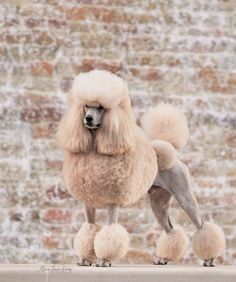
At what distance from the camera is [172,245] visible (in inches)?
161

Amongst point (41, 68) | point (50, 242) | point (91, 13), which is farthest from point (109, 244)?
point (91, 13)

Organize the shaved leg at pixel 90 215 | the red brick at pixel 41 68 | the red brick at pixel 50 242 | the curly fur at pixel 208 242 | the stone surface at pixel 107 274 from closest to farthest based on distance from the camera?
the stone surface at pixel 107 274, the shaved leg at pixel 90 215, the curly fur at pixel 208 242, the red brick at pixel 50 242, the red brick at pixel 41 68

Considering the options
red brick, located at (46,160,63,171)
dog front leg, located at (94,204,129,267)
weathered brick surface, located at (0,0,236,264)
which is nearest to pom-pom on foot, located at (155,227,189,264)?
dog front leg, located at (94,204,129,267)

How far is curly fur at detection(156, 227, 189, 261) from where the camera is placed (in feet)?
13.4

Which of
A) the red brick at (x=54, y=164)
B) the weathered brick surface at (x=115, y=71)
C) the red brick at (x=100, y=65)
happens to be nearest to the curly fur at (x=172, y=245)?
the weathered brick surface at (x=115, y=71)

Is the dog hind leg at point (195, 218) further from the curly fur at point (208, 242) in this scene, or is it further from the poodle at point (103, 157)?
the poodle at point (103, 157)

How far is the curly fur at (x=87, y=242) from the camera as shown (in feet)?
12.4

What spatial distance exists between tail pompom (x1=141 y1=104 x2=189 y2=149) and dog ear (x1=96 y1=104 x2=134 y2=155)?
0.44 metres

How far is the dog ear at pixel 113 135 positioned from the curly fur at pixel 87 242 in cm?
36

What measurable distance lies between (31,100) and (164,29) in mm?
902

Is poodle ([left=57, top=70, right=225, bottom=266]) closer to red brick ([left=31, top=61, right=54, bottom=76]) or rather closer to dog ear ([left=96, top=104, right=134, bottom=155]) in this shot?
dog ear ([left=96, top=104, right=134, bottom=155])

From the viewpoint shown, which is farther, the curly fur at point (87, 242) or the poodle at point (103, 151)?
the curly fur at point (87, 242)

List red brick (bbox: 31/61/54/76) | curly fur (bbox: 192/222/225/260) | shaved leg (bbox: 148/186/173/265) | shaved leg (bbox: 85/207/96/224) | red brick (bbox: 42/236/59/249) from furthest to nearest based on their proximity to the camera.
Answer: red brick (bbox: 31/61/54/76) → red brick (bbox: 42/236/59/249) → shaved leg (bbox: 148/186/173/265) → curly fur (bbox: 192/222/225/260) → shaved leg (bbox: 85/207/96/224)

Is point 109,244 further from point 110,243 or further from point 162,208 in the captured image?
point 162,208
